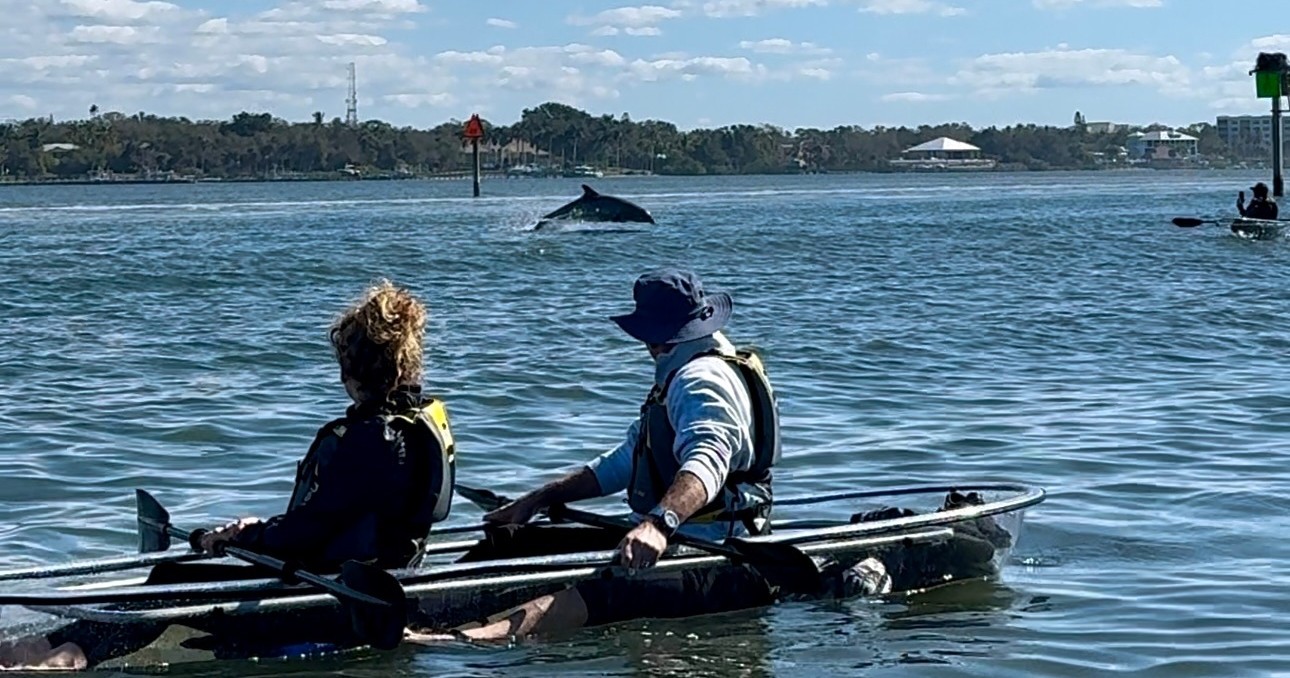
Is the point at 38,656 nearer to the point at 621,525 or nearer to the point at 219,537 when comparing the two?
the point at 219,537

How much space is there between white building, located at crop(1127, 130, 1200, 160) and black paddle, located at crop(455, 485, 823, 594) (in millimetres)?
186425

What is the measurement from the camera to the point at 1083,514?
10.6m

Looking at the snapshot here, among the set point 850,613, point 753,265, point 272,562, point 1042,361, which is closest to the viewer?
point 272,562

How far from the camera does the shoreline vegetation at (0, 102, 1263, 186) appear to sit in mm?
159125

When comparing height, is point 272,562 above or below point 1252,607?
above

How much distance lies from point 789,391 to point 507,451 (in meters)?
3.73

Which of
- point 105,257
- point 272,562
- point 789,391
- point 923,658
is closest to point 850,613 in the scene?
point 923,658

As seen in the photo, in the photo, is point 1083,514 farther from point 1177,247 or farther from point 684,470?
point 1177,247

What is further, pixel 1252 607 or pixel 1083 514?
pixel 1083 514

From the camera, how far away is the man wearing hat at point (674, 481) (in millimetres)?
7434

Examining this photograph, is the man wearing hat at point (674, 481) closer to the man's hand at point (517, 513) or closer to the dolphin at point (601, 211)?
the man's hand at point (517, 513)

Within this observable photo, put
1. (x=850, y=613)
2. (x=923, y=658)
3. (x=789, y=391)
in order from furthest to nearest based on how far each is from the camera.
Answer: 1. (x=789, y=391)
2. (x=850, y=613)
3. (x=923, y=658)

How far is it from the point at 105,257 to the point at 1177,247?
63.0 feet

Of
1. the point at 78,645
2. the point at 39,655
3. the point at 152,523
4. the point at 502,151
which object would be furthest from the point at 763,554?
the point at 502,151
